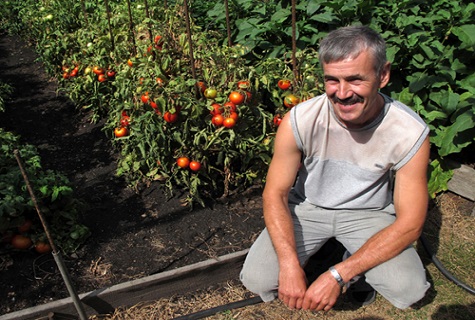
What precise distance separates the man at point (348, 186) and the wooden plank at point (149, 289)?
0.98ft

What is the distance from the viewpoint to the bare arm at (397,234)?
1.96 meters

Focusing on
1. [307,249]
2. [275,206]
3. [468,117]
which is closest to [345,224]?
[307,249]

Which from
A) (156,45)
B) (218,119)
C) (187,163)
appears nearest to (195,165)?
(187,163)

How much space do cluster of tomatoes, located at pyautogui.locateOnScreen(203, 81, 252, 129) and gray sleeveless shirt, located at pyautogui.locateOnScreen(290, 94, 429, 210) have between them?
0.59 metres

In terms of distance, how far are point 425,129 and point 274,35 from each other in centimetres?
191

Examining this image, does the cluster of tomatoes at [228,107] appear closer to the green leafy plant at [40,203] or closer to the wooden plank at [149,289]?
the wooden plank at [149,289]

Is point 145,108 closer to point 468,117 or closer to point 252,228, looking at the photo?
point 252,228

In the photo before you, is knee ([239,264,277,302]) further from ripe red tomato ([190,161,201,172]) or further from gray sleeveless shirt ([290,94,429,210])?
ripe red tomato ([190,161,201,172])

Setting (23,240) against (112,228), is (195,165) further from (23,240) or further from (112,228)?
(23,240)

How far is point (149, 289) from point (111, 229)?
0.60m

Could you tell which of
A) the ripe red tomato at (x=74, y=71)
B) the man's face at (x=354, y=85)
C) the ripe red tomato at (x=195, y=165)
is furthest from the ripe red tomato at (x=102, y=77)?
the man's face at (x=354, y=85)

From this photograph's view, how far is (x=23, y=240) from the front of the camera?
2.54 m

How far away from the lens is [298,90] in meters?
2.87

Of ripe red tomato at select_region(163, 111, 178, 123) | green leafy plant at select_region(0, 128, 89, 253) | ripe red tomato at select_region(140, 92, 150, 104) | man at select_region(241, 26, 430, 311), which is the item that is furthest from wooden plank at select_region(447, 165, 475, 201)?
green leafy plant at select_region(0, 128, 89, 253)
